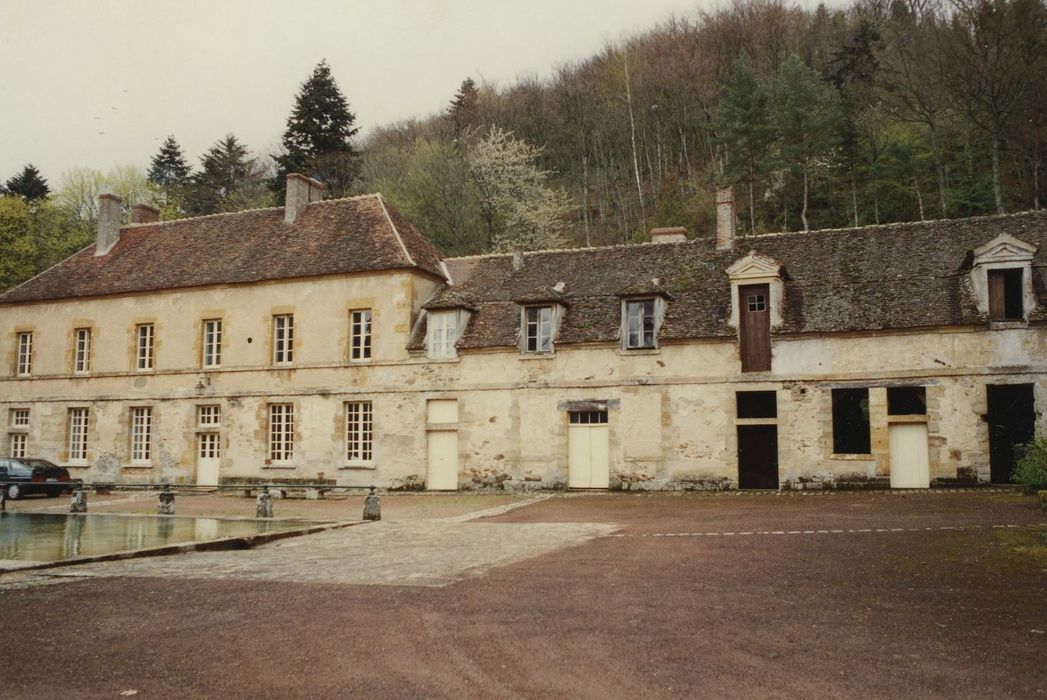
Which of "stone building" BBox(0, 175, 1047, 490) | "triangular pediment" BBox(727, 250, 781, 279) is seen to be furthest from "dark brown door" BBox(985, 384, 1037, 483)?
"triangular pediment" BBox(727, 250, 781, 279)

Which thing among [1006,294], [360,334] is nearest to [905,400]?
[1006,294]

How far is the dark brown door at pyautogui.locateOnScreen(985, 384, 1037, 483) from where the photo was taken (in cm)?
2195

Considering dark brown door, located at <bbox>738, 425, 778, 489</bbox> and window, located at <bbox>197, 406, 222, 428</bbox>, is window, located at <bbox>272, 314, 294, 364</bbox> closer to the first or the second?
window, located at <bbox>197, 406, 222, 428</bbox>

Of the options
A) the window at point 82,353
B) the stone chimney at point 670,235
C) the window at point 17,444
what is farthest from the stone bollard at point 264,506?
the window at point 17,444

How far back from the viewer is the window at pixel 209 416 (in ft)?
92.6

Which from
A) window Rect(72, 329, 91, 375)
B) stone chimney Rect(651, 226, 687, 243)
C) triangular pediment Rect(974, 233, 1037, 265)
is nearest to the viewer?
triangular pediment Rect(974, 233, 1037, 265)

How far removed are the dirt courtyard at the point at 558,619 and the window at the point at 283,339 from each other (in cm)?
1566

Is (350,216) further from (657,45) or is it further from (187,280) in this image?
(657,45)

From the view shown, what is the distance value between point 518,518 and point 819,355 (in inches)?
402

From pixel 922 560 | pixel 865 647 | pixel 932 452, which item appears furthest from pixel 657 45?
pixel 865 647

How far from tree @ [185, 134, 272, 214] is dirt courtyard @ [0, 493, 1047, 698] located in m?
44.9

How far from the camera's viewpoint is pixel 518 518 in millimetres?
17188

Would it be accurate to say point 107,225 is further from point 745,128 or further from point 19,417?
point 745,128

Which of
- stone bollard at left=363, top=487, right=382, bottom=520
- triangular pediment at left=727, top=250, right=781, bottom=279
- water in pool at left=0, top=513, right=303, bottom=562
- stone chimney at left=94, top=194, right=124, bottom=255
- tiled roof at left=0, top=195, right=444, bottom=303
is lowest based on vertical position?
water in pool at left=0, top=513, right=303, bottom=562
